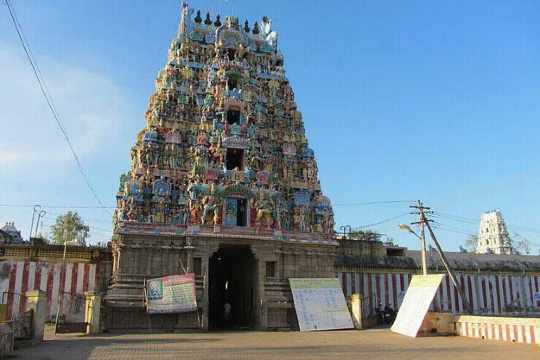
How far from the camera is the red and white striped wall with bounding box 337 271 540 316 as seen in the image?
3198cm

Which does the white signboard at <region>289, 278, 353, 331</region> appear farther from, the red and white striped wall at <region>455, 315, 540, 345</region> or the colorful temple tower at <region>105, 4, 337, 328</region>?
the red and white striped wall at <region>455, 315, 540, 345</region>

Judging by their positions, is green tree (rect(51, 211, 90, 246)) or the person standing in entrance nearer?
the person standing in entrance

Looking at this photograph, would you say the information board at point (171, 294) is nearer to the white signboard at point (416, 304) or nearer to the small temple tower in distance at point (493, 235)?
the white signboard at point (416, 304)

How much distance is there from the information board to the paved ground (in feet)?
10.2

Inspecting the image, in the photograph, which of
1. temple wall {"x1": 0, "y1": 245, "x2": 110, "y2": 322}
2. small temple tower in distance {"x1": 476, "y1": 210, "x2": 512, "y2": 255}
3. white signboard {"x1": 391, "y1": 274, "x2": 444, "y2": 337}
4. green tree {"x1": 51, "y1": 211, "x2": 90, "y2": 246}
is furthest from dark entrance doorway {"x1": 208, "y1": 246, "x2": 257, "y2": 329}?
small temple tower in distance {"x1": 476, "y1": 210, "x2": 512, "y2": 255}

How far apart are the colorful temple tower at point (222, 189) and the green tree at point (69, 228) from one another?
3733 cm

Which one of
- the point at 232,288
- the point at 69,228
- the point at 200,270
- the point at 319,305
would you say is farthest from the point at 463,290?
the point at 69,228

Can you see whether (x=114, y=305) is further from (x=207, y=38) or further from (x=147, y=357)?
(x=207, y=38)

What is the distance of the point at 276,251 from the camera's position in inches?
1048

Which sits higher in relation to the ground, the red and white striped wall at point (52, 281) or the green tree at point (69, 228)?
the green tree at point (69, 228)

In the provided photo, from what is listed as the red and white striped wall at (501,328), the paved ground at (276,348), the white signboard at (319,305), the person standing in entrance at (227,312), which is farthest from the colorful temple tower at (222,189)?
the red and white striped wall at (501,328)

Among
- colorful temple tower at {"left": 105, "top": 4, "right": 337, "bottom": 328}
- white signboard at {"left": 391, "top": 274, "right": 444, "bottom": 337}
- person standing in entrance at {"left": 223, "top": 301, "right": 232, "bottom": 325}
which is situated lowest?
person standing in entrance at {"left": 223, "top": 301, "right": 232, "bottom": 325}

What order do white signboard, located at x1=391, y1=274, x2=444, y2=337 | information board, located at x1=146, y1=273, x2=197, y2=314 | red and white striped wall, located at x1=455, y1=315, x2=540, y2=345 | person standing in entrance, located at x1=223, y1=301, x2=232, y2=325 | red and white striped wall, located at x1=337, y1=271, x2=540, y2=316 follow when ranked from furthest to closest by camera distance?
1. red and white striped wall, located at x1=337, y1=271, x2=540, y2=316
2. person standing in entrance, located at x1=223, y1=301, x2=232, y2=325
3. information board, located at x1=146, y1=273, x2=197, y2=314
4. white signboard, located at x1=391, y1=274, x2=444, y2=337
5. red and white striped wall, located at x1=455, y1=315, x2=540, y2=345

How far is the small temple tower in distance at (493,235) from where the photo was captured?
Answer: 7899 cm
